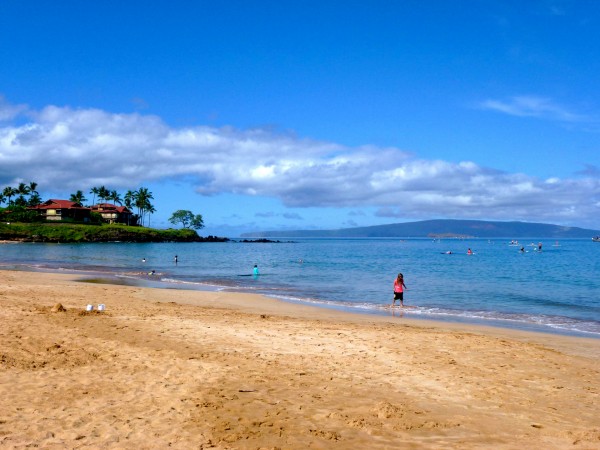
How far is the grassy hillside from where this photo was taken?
414 ft

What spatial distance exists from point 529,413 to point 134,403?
735cm

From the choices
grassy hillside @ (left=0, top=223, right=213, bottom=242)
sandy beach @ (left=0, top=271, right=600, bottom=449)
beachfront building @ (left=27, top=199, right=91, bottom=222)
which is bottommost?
sandy beach @ (left=0, top=271, right=600, bottom=449)

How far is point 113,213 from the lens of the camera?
169 m

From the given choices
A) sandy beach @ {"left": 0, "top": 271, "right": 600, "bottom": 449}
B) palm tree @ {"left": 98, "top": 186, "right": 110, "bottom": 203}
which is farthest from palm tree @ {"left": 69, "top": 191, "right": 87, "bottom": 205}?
sandy beach @ {"left": 0, "top": 271, "right": 600, "bottom": 449}

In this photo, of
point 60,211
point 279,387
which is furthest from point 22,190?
point 279,387

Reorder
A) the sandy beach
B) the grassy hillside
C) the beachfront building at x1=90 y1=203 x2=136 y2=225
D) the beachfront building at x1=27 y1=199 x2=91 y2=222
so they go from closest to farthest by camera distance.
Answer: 1. the sandy beach
2. the grassy hillside
3. the beachfront building at x1=27 y1=199 x2=91 y2=222
4. the beachfront building at x1=90 y1=203 x2=136 y2=225

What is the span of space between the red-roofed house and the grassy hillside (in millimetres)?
20482

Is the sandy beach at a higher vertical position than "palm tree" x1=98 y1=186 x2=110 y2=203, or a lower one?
lower

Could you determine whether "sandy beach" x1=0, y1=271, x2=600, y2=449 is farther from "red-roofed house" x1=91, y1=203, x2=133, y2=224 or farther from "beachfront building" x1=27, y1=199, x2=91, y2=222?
"red-roofed house" x1=91, y1=203, x2=133, y2=224

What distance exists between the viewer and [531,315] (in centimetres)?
2552

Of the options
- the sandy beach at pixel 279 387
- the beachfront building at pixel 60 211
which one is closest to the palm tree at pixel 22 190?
the beachfront building at pixel 60 211

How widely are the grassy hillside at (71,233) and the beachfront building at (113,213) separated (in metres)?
20.5

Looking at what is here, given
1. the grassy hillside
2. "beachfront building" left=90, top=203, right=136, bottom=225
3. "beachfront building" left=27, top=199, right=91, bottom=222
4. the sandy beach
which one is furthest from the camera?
"beachfront building" left=90, top=203, right=136, bottom=225

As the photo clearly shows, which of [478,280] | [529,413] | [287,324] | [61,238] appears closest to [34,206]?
[61,238]
